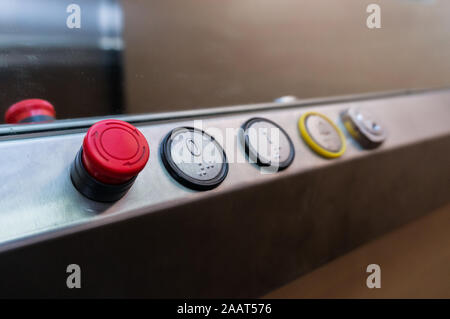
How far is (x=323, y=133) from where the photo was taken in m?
0.46

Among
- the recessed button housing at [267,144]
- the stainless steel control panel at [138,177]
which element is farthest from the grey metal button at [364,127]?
the recessed button housing at [267,144]

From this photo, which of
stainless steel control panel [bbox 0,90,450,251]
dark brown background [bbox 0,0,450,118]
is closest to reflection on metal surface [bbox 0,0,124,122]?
dark brown background [bbox 0,0,450,118]

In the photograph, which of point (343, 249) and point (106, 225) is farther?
point (343, 249)

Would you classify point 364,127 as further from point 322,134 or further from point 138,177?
point 138,177

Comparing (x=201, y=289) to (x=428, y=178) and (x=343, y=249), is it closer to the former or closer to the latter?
(x=343, y=249)

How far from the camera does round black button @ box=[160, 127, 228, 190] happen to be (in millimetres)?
327

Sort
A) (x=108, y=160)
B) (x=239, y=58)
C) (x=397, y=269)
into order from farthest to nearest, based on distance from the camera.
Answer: (x=239, y=58), (x=397, y=269), (x=108, y=160)

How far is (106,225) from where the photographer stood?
0.27m

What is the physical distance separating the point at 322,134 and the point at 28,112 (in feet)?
1.22

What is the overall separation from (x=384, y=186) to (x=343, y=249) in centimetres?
12

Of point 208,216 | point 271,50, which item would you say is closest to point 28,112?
point 208,216

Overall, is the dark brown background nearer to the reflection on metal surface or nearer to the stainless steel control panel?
the reflection on metal surface

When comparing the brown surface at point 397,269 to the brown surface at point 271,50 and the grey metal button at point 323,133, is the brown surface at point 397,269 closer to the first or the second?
the grey metal button at point 323,133

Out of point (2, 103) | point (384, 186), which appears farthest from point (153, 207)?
point (384, 186)
